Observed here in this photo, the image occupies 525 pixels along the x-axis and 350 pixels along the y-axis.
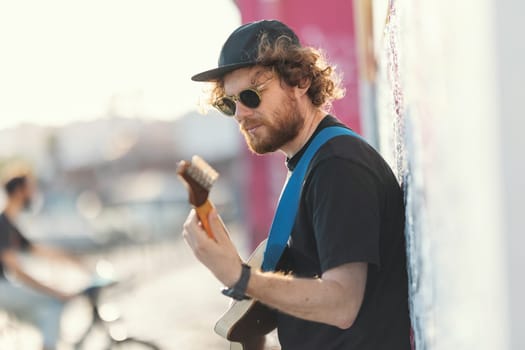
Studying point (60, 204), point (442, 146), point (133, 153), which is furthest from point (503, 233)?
point (133, 153)

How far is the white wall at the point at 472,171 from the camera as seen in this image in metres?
1.03

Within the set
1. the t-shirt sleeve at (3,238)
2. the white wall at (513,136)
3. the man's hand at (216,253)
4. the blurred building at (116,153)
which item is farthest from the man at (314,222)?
the blurred building at (116,153)

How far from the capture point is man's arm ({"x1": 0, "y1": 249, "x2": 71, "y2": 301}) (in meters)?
6.21

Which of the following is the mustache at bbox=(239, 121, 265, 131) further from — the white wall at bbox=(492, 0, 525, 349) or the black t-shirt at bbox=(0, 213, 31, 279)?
the black t-shirt at bbox=(0, 213, 31, 279)

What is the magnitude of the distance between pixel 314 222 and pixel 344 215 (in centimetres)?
9

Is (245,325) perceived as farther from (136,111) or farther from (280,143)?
(136,111)

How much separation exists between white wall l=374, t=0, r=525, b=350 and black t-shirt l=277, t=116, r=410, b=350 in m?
0.20

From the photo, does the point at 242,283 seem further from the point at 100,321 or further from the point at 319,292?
the point at 100,321

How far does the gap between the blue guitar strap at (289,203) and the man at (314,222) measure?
0.03 m

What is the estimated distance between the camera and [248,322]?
250 cm

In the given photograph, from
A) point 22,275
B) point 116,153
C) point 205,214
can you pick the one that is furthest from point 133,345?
point 116,153

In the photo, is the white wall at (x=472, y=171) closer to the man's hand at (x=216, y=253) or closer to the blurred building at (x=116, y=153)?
the man's hand at (x=216, y=253)

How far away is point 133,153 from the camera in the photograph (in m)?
69.4

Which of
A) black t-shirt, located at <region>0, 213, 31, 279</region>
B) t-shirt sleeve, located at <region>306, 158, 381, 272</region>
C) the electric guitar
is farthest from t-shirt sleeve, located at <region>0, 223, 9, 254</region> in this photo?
t-shirt sleeve, located at <region>306, 158, 381, 272</region>
